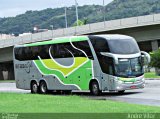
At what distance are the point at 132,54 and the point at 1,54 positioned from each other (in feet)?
188

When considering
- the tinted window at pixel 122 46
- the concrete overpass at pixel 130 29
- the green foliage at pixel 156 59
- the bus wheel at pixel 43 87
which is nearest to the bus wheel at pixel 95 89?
the tinted window at pixel 122 46

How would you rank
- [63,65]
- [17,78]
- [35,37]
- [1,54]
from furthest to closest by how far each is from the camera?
[1,54]
[35,37]
[17,78]
[63,65]

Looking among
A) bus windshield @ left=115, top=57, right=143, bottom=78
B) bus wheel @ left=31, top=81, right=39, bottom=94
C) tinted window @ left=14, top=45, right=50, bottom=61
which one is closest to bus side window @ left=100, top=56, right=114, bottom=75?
bus windshield @ left=115, top=57, right=143, bottom=78

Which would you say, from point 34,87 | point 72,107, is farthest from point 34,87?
point 72,107

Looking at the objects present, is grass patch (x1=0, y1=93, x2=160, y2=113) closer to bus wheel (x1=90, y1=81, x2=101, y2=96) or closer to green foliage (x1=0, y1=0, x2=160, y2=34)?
bus wheel (x1=90, y1=81, x2=101, y2=96)

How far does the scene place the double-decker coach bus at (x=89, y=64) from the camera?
81.2ft

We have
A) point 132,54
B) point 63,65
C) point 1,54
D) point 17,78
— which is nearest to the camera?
point 132,54

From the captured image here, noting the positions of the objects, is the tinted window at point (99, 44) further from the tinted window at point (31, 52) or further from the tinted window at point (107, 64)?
the tinted window at point (31, 52)

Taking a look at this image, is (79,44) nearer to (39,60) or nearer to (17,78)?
(39,60)

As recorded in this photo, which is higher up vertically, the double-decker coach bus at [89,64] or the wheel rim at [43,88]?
the double-decker coach bus at [89,64]

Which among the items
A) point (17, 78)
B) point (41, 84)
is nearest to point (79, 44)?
point (41, 84)

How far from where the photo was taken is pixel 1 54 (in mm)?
79688

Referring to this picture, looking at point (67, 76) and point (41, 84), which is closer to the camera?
point (67, 76)

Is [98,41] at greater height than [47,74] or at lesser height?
greater
